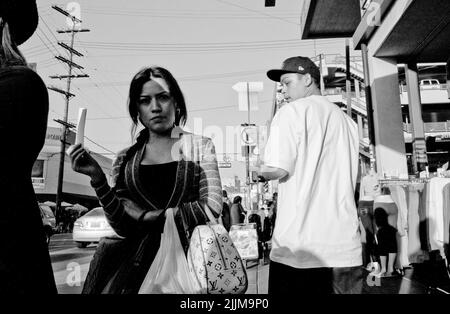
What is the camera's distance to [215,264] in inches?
51.8

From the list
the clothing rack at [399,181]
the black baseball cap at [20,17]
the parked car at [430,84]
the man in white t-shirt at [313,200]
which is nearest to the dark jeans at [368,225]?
the clothing rack at [399,181]

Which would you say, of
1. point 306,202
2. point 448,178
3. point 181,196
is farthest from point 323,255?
point 448,178

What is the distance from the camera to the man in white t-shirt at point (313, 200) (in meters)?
1.58

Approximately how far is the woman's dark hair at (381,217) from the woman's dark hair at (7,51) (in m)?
5.50

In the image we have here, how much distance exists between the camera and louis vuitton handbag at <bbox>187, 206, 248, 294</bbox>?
1.31 meters

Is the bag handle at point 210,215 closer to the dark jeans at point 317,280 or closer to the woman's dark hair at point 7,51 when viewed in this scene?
the dark jeans at point 317,280

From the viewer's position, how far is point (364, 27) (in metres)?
7.76

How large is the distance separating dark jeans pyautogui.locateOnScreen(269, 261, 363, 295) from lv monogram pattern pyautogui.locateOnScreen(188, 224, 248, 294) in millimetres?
324

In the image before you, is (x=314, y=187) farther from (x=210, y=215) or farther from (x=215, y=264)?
(x=215, y=264)

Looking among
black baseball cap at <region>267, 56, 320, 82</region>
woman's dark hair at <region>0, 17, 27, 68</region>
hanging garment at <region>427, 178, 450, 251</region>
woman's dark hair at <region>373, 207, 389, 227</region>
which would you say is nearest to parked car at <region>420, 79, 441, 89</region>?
woman's dark hair at <region>373, 207, 389, 227</region>

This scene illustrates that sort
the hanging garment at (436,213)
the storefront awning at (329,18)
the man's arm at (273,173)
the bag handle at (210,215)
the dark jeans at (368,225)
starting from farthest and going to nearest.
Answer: the storefront awning at (329,18) → the dark jeans at (368,225) → the hanging garment at (436,213) → the man's arm at (273,173) → the bag handle at (210,215)

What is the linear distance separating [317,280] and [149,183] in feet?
2.85
